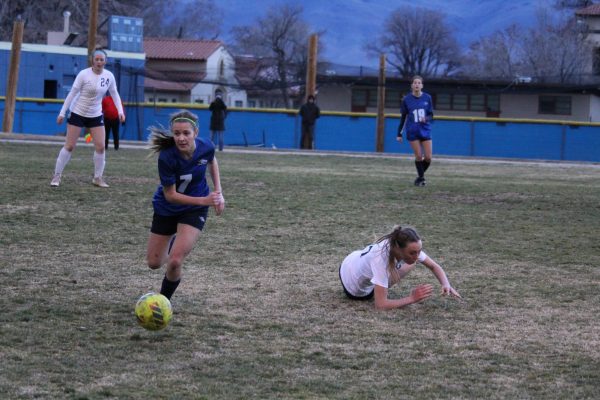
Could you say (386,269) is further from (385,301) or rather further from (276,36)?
(276,36)

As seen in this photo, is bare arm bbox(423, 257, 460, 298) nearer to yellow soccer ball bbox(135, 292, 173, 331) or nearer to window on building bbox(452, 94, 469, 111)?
yellow soccer ball bbox(135, 292, 173, 331)

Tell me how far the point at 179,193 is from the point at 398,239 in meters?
1.50

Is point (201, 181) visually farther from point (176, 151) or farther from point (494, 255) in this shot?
point (494, 255)

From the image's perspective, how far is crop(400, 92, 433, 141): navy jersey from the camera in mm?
17266

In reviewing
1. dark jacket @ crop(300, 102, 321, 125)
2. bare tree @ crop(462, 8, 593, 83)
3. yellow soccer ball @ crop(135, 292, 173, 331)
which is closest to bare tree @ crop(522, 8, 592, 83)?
bare tree @ crop(462, 8, 593, 83)

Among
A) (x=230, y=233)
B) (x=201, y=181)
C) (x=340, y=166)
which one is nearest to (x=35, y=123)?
(x=340, y=166)

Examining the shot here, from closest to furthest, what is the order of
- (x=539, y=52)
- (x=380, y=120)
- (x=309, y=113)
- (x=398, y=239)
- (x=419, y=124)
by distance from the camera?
(x=398, y=239), (x=419, y=124), (x=309, y=113), (x=380, y=120), (x=539, y=52)

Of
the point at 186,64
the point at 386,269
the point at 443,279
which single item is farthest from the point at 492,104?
the point at 386,269

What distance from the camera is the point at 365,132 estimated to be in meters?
39.3

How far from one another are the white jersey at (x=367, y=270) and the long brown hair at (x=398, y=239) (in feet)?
0.12

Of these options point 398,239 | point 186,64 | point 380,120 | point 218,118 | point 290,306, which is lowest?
point 290,306

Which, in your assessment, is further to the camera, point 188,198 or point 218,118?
point 218,118

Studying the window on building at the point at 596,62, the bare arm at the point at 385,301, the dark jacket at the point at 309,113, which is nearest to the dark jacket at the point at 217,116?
the dark jacket at the point at 309,113

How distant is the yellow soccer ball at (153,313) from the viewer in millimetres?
6430
